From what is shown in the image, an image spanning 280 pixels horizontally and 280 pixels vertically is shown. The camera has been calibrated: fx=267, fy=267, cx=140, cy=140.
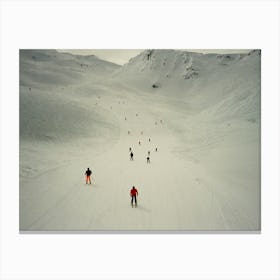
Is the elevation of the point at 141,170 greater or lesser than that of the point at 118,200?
greater

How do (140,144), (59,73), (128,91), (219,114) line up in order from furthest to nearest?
(128,91), (59,73), (140,144), (219,114)

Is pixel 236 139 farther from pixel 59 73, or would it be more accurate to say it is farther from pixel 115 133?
pixel 59 73

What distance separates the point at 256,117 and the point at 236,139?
157 centimetres

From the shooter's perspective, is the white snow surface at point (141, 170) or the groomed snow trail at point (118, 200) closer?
the groomed snow trail at point (118, 200)

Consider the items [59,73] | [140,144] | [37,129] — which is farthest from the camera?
[59,73]

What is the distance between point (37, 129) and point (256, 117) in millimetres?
12198

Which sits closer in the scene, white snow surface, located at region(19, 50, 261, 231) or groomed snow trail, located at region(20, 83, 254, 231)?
groomed snow trail, located at region(20, 83, 254, 231)

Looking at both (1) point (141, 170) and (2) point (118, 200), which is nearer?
(2) point (118, 200)

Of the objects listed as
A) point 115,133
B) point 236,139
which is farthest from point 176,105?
point 236,139

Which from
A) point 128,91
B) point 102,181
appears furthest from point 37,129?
point 128,91

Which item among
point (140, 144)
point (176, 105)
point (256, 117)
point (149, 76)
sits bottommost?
point (140, 144)

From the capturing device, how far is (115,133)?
23.0m
